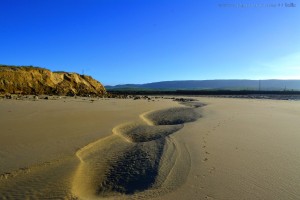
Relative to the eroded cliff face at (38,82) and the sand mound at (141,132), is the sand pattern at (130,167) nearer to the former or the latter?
the sand mound at (141,132)

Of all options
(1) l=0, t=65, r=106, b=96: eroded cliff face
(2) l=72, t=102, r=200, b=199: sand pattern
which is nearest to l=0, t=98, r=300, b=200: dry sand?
(2) l=72, t=102, r=200, b=199: sand pattern

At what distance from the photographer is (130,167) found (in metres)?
5.77

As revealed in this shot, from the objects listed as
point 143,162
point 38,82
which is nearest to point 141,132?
point 143,162

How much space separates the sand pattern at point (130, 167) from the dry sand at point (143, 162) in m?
0.01

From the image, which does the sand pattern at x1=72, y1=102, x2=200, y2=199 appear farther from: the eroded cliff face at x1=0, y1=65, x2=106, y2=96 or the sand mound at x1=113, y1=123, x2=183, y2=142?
the eroded cliff face at x1=0, y1=65, x2=106, y2=96

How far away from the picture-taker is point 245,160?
19.9ft

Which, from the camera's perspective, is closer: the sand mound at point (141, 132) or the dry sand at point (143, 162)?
the dry sand at point (143, 162)

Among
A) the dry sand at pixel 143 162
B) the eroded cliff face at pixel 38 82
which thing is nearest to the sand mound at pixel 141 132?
the dry sand at pixel 143 162

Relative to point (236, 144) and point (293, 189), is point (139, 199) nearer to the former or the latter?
point (293, 189)

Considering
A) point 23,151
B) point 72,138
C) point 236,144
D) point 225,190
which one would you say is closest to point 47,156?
point 23,151

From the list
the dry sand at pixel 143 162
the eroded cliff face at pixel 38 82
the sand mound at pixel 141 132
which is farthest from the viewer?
the eroded cliff face at pixel 38 82

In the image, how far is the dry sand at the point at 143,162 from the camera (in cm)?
461

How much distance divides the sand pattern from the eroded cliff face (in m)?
17.2

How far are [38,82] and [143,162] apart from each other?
2192 cm
